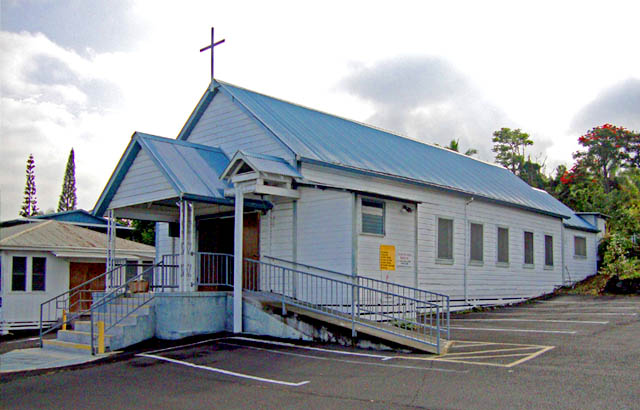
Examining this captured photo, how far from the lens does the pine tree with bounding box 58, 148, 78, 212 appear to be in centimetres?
5828

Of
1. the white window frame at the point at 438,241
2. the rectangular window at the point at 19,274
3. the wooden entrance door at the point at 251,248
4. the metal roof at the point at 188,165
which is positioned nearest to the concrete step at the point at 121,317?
the metal roof at the point at 188,165

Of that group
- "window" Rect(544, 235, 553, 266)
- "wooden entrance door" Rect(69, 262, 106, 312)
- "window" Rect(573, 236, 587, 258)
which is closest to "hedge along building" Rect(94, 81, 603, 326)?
"window" Rect(544, 235, 553, 266)

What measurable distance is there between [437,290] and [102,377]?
36.4ft

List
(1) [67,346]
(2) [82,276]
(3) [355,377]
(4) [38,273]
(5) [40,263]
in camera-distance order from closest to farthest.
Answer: (3) [355,377] → (1) [67,346] → (4) [38,273] → (5) [40,263] → (2) [82,276]

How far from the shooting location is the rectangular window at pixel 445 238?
19641 millimetres

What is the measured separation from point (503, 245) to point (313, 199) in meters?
10.1

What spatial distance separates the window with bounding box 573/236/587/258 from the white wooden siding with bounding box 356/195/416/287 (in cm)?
1485

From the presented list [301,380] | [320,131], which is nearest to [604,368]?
[301,380]

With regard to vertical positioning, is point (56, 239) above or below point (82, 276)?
above

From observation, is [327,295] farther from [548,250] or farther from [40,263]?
[548,250]

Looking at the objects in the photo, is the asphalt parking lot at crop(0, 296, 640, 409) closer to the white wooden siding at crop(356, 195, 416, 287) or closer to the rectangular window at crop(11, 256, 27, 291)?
the white wooden siding at crop(356, 195, 416, 287)

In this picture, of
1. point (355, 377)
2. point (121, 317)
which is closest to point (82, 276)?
point (121, 317)

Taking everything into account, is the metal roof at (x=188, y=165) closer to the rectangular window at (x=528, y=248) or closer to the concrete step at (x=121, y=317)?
the concrete step at (x=121, y=317)

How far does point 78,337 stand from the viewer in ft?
48.0
